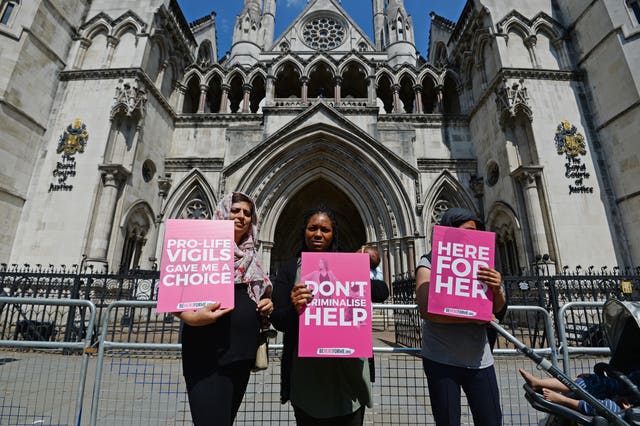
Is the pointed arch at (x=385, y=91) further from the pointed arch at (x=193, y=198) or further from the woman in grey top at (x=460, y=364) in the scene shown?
the woman in grey top at (x=460, y=364)

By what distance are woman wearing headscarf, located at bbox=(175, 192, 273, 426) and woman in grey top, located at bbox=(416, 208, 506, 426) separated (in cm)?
114

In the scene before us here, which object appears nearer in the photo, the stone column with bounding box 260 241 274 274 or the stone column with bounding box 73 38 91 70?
the stone column with bounding box 260 241 274 274

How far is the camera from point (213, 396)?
189 cm

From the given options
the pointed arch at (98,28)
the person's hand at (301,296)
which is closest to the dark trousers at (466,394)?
the person's hand at (301,296)

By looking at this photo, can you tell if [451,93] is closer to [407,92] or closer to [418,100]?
[407,92]

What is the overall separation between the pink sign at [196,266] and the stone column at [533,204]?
1243cm

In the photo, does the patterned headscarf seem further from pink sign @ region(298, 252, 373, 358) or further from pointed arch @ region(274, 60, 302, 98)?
pointed arch @ region(274, 60, 302, 98)

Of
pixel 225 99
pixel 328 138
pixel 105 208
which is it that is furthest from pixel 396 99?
pixel 105 208

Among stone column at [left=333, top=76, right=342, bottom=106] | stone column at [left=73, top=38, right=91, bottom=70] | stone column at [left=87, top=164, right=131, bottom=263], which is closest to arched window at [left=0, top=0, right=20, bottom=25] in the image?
stone column at [left=73, top=38, right=91, bottom=70]

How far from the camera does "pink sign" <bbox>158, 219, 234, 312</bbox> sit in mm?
2047

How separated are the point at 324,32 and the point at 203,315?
2785 centimetres

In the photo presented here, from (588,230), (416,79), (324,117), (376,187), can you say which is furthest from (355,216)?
(588,230)

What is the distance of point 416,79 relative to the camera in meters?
17.8

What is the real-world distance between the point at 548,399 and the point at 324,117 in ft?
47.7
